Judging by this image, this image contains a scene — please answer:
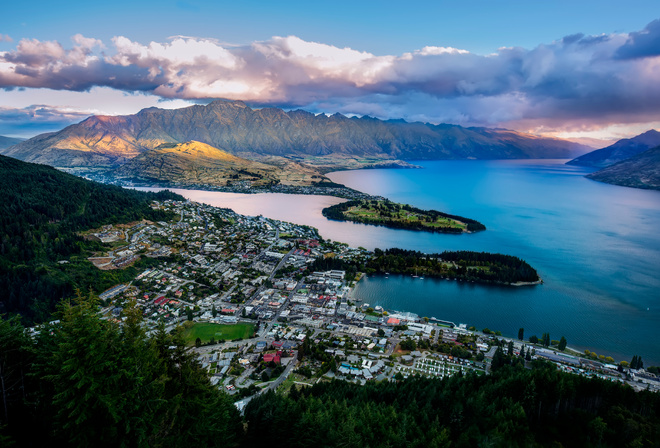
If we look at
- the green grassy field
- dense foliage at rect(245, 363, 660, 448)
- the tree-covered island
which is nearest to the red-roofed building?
dense foliage at rect(245, 363, 660, 448)

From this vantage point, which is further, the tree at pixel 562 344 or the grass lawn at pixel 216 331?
the grass lawn at pixel 216 331

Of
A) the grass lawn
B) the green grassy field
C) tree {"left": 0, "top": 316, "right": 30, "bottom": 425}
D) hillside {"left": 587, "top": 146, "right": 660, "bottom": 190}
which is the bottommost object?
the grass lawn

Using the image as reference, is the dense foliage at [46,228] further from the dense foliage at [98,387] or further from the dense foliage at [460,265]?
the dense foliage at [460,265]

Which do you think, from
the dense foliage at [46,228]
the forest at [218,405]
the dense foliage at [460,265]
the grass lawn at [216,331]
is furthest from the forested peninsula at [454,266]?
the dense foliage at [46,228]

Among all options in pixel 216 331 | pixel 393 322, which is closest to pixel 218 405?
pixel 216 331

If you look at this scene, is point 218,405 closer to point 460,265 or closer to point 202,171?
point 460,265

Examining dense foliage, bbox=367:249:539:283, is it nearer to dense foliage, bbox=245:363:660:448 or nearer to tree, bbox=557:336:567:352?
tree, bbox=557:336:567:352
